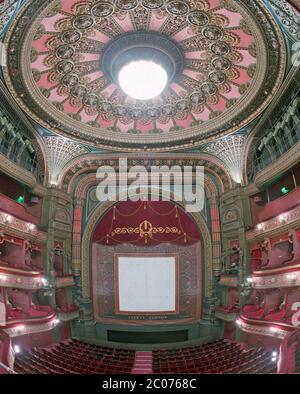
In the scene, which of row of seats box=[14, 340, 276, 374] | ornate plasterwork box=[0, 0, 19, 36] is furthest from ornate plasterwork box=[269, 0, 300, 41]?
row of seats box=[14, 340, 276, 374]

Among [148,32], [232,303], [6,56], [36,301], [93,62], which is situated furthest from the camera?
[93,62]

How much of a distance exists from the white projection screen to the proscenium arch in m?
0.24

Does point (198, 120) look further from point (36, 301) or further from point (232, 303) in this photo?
point (36, 301)

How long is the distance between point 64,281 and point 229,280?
1215mm

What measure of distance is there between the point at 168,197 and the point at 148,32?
147 cm

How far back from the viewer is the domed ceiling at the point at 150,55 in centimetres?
203

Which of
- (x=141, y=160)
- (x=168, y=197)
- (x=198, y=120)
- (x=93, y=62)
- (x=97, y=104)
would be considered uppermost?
(x=93, y=62)

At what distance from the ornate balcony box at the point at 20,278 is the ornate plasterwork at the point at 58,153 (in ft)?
2.42

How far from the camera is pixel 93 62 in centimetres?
244

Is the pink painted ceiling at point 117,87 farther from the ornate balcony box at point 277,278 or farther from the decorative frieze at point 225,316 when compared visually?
the decorative frieze at point 225,316

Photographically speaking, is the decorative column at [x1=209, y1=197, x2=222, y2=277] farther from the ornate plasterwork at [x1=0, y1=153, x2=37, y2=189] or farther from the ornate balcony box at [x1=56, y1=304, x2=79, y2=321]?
the ornate plasterwork at [x1=0, y1=153, x2=37, y2=189]

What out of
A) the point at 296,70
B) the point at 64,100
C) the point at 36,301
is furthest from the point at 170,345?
the point at 64,100

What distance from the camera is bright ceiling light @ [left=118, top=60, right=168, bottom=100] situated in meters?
2.07

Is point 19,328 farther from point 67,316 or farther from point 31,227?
point 31,227
